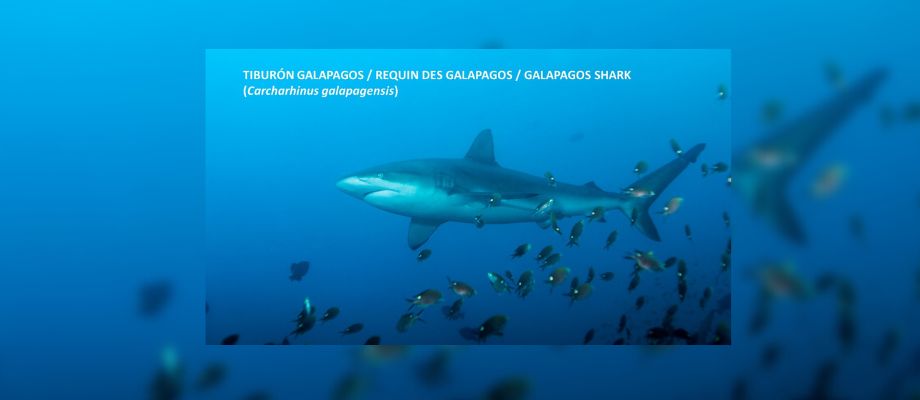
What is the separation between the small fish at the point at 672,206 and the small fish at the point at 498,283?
790 mm

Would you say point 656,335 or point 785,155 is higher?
point 785,155

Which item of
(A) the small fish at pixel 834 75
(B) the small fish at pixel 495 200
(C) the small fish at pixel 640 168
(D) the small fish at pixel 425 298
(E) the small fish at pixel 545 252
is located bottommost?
(D) the small fish at pixel 425 298

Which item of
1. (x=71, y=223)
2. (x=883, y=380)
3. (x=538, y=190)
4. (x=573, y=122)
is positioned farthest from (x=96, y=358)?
(x=883, y=380)

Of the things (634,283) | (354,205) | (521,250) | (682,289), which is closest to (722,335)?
(682,289)

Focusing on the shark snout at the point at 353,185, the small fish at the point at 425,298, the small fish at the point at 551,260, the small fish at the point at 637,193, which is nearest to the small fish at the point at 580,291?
the small fish at the point at 551,260

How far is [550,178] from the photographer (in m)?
3.71

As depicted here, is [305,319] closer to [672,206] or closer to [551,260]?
[551,260]

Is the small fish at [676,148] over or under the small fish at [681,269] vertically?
over

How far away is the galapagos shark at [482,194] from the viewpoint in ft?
12.1

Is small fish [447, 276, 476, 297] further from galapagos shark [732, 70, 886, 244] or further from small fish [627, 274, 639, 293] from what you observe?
galapagos shark [732, 70, 886, 244]

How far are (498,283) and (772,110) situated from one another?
1.49 m

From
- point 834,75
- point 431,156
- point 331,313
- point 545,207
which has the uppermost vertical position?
point 834,75

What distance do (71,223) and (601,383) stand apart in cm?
258

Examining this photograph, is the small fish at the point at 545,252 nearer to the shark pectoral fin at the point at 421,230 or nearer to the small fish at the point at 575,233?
the small fish at the point at 575,233
